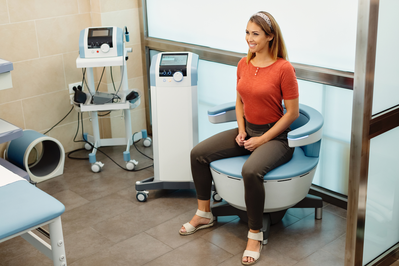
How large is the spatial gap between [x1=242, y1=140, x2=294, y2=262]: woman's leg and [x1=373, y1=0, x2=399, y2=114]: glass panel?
648 mm

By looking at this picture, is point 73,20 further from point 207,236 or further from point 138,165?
point 207,236

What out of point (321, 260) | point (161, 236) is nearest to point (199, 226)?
point (161, 236)

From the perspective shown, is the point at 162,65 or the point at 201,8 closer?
the point at 162,65

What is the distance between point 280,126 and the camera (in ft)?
8.41

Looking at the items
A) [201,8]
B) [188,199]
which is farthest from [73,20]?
[188,199]

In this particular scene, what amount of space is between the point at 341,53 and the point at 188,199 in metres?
1.37

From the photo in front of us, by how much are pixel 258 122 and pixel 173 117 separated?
0.63 metres

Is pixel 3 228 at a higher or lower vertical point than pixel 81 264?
higher

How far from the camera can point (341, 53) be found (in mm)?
2695

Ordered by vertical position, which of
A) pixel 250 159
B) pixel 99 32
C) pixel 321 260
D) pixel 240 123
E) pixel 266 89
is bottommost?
pixel 321 260

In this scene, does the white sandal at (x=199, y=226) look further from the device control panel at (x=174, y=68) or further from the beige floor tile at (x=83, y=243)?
the device control panel at (x=174, y=68)

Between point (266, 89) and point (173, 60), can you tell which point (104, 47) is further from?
point (266, 89)

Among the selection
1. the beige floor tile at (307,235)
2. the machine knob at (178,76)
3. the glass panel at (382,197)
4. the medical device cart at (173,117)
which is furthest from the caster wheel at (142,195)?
the glass panel at (382,197)

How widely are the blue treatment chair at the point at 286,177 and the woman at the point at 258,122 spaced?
2.3 inches
